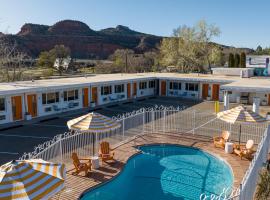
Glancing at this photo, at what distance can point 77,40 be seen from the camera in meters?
115

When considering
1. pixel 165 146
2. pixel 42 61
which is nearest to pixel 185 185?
pixel 165 146

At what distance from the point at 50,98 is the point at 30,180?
17.9 m

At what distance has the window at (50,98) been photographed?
2358 cm

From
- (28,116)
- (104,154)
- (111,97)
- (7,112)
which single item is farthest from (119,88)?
(104,154)

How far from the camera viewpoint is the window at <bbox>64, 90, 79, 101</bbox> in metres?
25.4

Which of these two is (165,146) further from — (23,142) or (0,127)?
(0,127)

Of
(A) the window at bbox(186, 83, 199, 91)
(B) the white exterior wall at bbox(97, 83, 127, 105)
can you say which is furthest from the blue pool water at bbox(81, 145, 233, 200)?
(A) the window at bbox(186, 83, 199, 91)

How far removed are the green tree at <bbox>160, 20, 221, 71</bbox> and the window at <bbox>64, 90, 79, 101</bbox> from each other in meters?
27.2

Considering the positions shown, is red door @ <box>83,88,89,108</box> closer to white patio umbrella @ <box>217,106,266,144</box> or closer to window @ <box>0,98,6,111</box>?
window @ <box>0,98,6,111</box>

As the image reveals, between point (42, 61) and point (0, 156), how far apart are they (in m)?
58.5

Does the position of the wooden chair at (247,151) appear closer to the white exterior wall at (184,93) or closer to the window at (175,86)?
the white exterior wall at (184,93)

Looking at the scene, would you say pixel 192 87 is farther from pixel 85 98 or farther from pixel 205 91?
pixel 85 98

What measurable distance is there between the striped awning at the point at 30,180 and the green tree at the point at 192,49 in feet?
145

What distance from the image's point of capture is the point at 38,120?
869 inches
